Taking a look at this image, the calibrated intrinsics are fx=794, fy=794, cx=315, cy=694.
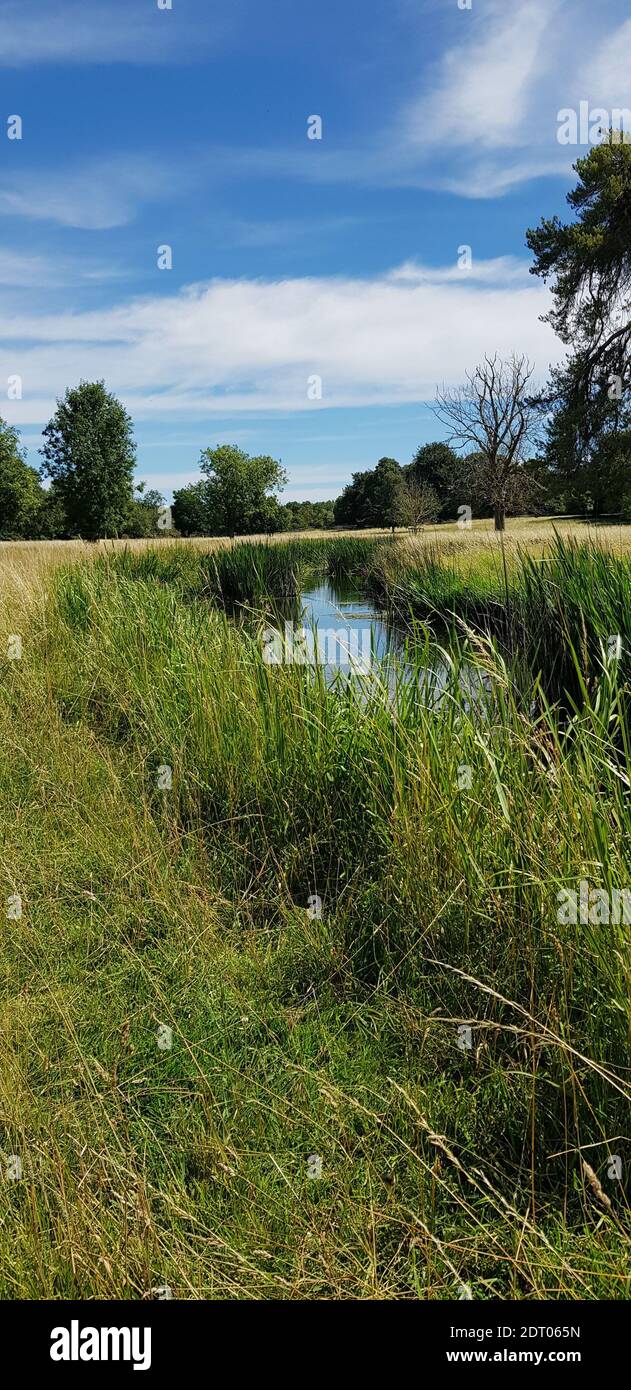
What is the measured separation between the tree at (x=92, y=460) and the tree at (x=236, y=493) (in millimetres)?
14774

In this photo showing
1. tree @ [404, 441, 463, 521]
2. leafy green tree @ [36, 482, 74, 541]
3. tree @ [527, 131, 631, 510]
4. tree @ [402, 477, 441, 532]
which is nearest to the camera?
tree @ [527, 131, 631, 510]

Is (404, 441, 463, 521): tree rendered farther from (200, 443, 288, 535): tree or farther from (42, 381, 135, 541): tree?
(42, 381, 135, 541): tree

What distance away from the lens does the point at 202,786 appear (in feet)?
12.4

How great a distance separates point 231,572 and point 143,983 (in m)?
14.1

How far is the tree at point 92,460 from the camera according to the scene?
1419 inches

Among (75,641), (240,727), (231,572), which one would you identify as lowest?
(240,727)

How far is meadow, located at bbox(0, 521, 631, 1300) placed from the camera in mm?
1612

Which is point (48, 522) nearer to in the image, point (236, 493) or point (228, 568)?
point (236, 493)

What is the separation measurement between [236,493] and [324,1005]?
2045 inches

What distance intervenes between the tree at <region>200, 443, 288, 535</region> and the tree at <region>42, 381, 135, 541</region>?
1477cm

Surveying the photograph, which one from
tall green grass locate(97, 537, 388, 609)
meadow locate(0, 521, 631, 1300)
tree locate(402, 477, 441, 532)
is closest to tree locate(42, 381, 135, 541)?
tree locate(402, 477, 441, 532)

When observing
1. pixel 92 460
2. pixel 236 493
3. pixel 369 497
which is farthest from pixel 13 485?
pixel 369 497
